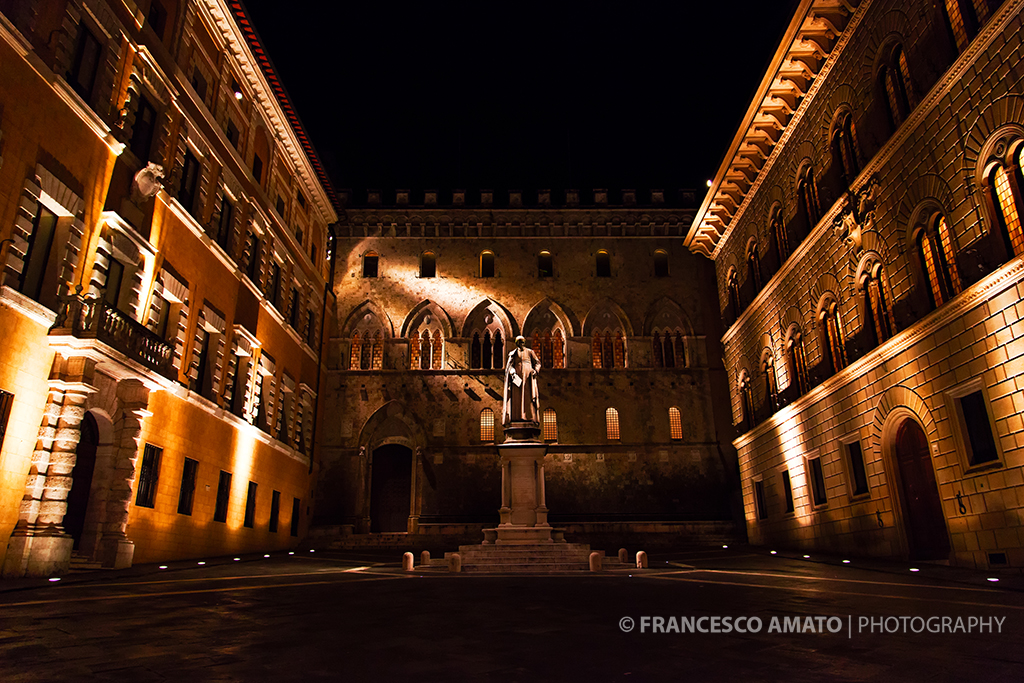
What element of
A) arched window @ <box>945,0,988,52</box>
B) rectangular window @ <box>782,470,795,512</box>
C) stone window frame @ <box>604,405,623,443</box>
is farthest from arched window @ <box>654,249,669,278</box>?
arched window @ <box>945,0,988,52</box>

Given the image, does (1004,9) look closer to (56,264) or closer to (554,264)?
(56,264)

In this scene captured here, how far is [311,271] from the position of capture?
101ft

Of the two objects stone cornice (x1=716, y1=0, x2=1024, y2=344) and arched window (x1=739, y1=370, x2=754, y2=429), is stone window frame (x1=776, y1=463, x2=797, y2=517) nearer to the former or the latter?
arched window (x1=739, y1=370, x2=754, y2=429)

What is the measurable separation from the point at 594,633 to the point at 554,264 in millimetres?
29198

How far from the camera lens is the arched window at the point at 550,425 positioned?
32.2 meters

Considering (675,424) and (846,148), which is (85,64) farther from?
→ (675,424)

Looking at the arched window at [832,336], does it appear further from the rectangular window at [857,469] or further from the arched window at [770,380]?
the arched window at [770,380]

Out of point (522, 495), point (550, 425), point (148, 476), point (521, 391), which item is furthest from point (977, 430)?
point (550, 425)

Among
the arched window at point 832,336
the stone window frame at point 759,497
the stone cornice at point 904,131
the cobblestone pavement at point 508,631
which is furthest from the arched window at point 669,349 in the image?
the cobblestone pavement at point 508,631

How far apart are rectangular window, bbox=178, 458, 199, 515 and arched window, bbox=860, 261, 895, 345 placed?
19684 mm

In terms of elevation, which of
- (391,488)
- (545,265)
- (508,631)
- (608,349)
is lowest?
(508,631)

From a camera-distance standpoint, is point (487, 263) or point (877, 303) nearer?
point (877, 303)

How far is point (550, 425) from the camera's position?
1271 inches

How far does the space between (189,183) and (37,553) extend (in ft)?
37.5
